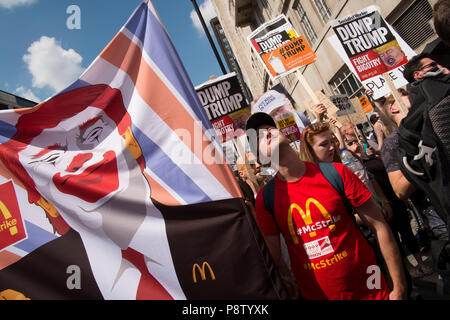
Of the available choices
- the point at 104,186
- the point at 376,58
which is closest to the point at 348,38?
the point at 376,58

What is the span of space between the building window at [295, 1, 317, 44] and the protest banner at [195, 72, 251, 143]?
11365mm

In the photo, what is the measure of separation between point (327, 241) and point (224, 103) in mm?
5134

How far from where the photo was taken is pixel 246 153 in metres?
4.42

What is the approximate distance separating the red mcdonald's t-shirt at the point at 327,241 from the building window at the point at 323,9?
46.4 feet

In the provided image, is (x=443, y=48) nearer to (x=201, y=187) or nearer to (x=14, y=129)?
(x=201, y=187)

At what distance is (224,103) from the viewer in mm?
6398

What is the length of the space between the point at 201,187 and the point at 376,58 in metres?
4.62

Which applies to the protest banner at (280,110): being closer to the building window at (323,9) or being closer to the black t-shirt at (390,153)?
the black t-shirt at (390,153)

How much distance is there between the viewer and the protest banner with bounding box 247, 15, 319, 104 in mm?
5645

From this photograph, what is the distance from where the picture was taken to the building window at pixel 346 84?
13.3 meters

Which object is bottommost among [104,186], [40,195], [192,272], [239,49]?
[192,272]

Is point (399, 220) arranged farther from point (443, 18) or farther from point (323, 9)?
point (323, 9)

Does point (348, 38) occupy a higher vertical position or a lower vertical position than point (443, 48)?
higher
